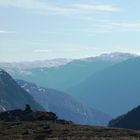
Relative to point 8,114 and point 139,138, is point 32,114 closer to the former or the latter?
point 8,114

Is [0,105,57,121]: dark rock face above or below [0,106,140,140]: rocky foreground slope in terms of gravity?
above

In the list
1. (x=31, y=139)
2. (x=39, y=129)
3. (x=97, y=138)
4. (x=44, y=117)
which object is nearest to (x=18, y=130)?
(x=39, y=129)

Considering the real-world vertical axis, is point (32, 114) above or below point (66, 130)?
above

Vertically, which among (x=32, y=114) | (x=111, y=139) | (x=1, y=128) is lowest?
(x=111, y=139)

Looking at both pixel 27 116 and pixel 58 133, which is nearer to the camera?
pixel 58 133

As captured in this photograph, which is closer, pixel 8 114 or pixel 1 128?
pixel 1 128

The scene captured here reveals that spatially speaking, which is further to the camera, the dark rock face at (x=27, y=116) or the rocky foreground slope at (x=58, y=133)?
the dark rock face at (x=27, y=116)

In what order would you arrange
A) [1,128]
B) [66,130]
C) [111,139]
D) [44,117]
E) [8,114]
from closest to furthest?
[111,139]
[66,130]
[1,128]
[44,117]
[8,114]

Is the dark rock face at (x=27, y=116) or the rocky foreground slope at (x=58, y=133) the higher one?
the dark rock face at (x=27, y=116)

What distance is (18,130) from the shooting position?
441ft

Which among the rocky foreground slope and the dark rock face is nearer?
the rocky foreground slope

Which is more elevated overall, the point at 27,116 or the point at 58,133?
the point at 27,116

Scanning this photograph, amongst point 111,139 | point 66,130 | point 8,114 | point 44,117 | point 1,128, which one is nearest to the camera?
point 111,139

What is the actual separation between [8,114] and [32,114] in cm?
1399
